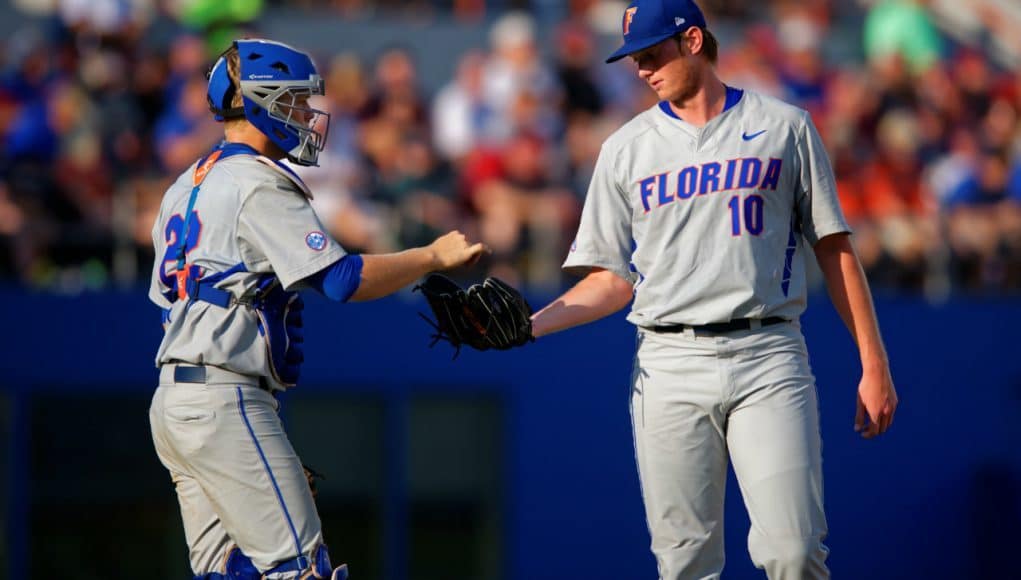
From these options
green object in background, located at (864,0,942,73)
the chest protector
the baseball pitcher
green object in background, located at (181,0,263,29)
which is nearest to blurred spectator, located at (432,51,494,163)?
green object in background, located at (181,0,263,29)

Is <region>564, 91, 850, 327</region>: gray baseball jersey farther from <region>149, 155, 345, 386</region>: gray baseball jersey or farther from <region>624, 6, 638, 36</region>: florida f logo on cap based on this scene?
<region>149, 155, 345, 386</region>: gray baseball jersey

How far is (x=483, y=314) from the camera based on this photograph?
5.74 metres

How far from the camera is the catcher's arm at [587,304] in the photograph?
581 cm

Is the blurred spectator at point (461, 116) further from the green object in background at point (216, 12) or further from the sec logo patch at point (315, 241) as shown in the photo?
the sec logo patch at point (315, 241)

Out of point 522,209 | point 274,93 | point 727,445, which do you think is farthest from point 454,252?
point 522,209

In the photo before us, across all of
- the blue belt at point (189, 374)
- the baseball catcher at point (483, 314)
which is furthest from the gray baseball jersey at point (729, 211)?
the blue belt at point (189, 374)

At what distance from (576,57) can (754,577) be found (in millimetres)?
4528

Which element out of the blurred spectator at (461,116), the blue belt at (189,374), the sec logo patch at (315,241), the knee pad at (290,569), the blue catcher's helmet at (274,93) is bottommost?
the knee pad at (290,569)

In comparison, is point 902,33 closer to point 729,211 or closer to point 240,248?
point 729,211

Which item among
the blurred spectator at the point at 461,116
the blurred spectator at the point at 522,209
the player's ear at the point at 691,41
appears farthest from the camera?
the blurred spectator at the point at 461,116

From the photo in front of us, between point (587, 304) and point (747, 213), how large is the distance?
0.73 m

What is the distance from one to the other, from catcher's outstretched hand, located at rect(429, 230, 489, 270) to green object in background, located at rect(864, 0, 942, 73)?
10.3 metres

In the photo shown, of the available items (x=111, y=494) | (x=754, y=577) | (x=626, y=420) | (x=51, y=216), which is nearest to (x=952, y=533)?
(x=754, y=577)

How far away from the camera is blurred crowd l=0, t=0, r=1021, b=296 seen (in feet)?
34.6
